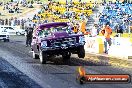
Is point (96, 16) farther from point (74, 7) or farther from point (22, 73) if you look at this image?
point (22, 73)

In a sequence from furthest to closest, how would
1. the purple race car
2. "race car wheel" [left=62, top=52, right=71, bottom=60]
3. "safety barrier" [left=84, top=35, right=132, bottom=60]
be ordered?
"safety barrier" [left=84, top=35, right=132, bottom=60], "race car wheel" [left=62, top=52, right=71, bottom=60], the purple race car

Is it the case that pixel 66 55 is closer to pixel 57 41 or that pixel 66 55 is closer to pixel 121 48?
pixel 57 41

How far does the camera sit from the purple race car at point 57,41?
1872cm

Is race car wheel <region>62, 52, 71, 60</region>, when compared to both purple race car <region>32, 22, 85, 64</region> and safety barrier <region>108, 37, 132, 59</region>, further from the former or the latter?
safety barrier <region>108, 37, 132, 59</region>

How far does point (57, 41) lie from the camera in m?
18.8

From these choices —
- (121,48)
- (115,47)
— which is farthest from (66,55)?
(115,47)

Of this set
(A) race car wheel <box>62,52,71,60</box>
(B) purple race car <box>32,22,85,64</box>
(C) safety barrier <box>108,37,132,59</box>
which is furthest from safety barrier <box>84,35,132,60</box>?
(B) purple race car <box>32,22,85,64</box>

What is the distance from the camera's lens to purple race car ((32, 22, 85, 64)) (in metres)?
18.7

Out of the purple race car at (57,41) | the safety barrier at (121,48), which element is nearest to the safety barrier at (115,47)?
the safety barrier at (121,48)

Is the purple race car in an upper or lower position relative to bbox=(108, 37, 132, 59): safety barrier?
upper

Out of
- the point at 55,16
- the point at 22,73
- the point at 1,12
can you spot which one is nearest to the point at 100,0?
the point at 55,16

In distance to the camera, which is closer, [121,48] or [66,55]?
[66,55]

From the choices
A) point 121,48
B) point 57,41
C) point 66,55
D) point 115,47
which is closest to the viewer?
point 57,41

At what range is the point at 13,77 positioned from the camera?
1409 cm
